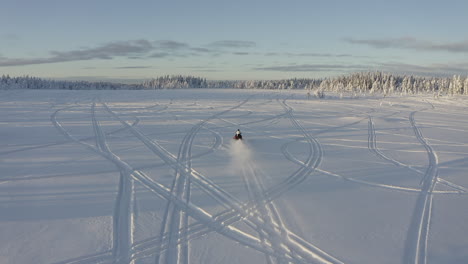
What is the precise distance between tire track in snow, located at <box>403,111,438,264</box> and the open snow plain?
3 cm

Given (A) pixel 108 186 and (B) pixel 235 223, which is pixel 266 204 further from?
(A) pixel 108 186

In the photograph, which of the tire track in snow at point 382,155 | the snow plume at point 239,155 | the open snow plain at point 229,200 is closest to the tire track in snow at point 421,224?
the open snow plain at point 229,200

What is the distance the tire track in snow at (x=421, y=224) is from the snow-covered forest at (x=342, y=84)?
4914 centimetres

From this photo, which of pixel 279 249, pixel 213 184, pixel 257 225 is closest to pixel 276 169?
pixel 213 184

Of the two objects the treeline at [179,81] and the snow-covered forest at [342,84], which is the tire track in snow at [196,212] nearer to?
the snow-covered forest at [342,84]

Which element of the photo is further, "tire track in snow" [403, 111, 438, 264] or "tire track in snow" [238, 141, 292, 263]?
"tire track in snow" [238, 141, 292, 263]

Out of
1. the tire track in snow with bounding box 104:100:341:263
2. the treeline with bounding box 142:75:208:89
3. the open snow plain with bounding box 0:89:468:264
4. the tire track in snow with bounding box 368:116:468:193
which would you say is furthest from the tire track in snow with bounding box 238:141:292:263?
the treeline with bounding box 142:75:208:89

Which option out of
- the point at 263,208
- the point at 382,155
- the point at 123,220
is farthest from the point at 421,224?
the point at 382,155

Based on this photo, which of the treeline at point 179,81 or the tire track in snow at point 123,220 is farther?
the treeline at point 179,81

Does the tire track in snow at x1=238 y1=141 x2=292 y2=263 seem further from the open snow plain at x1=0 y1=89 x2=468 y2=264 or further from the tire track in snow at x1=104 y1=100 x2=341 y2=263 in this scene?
the tire track in snow at x1=104 y1=100 x2=341 y2=263

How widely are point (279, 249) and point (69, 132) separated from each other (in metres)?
14.1

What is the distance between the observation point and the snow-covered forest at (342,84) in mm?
87056

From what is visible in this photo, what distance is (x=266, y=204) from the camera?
24.0 feet

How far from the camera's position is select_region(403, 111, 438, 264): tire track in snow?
17.8ft
